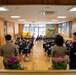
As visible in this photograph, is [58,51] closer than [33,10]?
Yes

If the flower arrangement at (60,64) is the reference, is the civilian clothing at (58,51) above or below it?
above

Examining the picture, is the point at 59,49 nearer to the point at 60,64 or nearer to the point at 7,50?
the point at 60,64

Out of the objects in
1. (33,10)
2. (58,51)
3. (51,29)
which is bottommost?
(58,51)

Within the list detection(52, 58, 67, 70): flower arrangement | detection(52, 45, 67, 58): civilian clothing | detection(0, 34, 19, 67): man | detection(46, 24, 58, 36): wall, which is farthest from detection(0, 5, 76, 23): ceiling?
detection(46, 24, 58, 36): wall

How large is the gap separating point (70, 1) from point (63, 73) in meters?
1.20

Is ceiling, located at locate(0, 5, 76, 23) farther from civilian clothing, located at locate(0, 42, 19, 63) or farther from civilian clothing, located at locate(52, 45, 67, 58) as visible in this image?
civilian clothing, located at locate(52, 45, 67, 58)

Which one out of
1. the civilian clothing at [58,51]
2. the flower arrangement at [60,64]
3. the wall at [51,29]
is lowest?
the flower arrangement at [60,64]

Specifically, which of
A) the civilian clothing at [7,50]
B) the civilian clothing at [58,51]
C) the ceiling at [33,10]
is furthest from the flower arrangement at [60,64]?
the ceiling at [33,10]

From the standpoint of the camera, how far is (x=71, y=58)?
288 cm

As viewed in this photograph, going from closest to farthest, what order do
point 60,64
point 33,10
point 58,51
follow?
point 60,64
point 58,51
point 33,10

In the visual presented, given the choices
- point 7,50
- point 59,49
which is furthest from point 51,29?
point 7,50

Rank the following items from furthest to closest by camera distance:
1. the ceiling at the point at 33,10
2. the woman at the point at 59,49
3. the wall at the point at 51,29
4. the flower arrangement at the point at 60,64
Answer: the wall at the point at 51,29 → the ceiling at the point at 33,10 → the woman at the point at 59,49 → the flower arrangement at the point at 60,64

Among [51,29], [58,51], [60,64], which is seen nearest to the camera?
[60,64]

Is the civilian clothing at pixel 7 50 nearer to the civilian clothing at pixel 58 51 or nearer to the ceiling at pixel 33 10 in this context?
the civilian clothing at pixel 58 51
